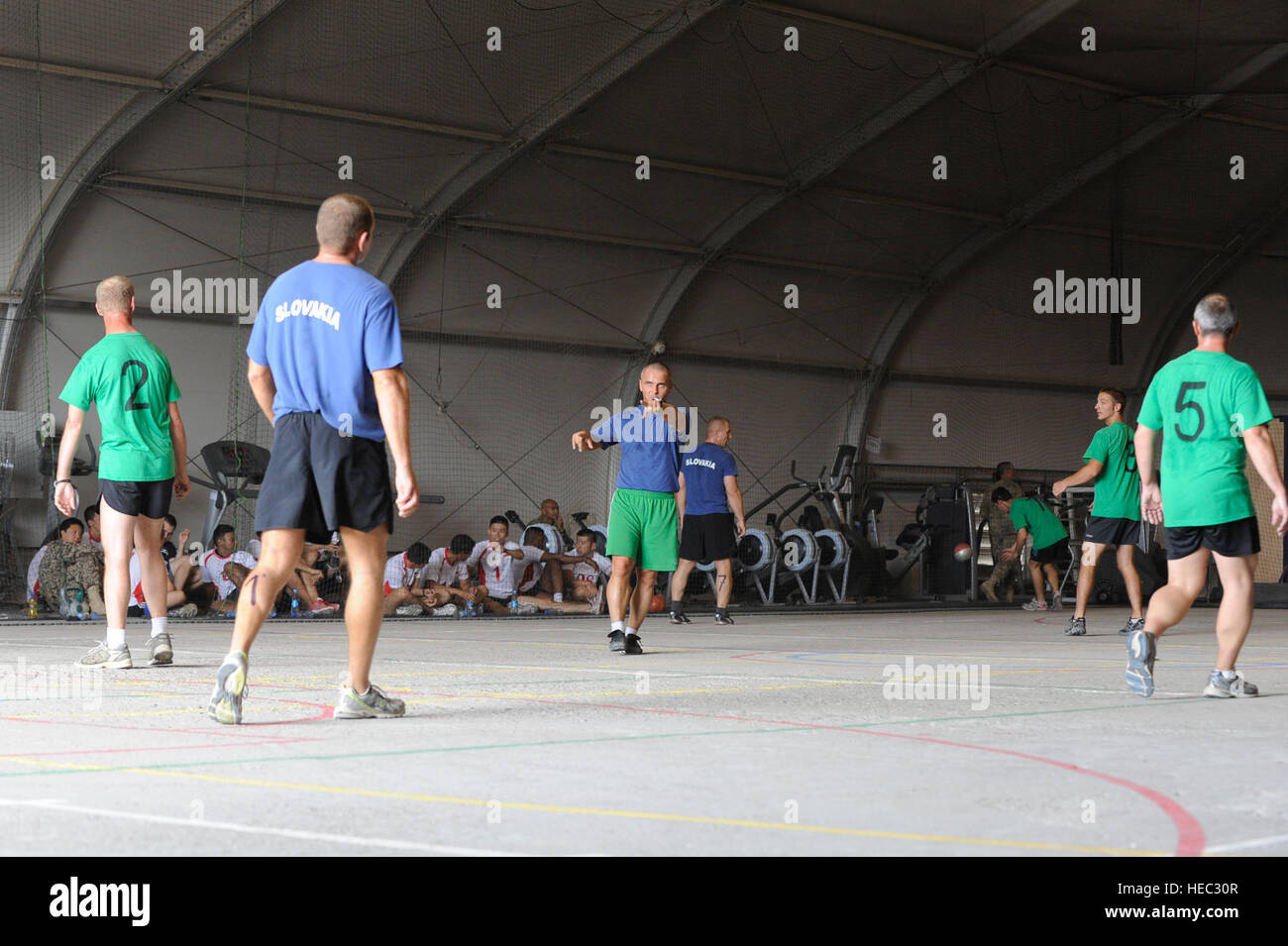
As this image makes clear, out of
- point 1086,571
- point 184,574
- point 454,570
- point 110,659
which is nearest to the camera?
point 110,659

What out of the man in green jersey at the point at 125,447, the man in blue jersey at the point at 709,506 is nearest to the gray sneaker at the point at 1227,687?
the man in green jersey at the point at 125,447

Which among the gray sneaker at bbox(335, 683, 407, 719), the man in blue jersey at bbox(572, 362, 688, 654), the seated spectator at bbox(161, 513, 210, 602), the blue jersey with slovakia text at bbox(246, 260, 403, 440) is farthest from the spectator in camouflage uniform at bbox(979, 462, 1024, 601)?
the blue jersey with slovakia text at bbox(246, 260, 403, 440)

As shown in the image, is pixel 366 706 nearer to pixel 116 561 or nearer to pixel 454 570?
pixel 116 561

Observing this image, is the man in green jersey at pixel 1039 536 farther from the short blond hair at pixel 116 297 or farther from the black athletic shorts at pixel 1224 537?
the short blond hair at pixel 116 297

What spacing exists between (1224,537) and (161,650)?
5.17m

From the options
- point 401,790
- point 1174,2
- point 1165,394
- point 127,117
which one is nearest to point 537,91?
point 127,117

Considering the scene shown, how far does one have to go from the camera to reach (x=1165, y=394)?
20.7 ft

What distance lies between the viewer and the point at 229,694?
486 cm

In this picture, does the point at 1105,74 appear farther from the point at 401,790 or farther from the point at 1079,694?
the point at 401,790

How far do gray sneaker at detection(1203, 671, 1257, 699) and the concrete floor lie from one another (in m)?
0.13

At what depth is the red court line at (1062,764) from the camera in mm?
2922

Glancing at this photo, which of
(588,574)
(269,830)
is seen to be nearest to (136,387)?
(269,830)

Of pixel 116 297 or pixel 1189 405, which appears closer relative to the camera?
pixel 1189 405

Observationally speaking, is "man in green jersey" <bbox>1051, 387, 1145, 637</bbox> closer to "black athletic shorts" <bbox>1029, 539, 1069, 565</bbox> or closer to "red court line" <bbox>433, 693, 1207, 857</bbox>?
"black athletic shorts" <bbox>1029, 539, 1069, 565</bbox>
